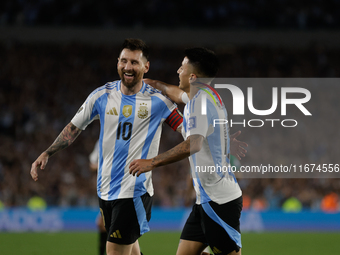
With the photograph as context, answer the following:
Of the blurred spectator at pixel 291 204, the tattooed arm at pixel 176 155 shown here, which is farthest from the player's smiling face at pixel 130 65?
the blurred spectator at pixel 291 204

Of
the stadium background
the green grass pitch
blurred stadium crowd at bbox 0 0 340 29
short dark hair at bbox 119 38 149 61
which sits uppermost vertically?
blurred stadium crowd at bbox 0 0 340 29

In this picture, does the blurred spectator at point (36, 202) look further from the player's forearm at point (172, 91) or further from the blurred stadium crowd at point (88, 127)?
the player's forearm at point (172, 91)

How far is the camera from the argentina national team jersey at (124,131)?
4.66m

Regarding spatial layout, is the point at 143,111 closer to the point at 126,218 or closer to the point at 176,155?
the point at 176,155

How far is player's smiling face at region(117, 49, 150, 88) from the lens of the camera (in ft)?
15.3

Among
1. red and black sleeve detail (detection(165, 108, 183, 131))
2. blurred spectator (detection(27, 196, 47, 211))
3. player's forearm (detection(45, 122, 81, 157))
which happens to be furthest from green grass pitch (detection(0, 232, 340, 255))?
red and black sleeve detail (detection(165, 108, 183, 131))

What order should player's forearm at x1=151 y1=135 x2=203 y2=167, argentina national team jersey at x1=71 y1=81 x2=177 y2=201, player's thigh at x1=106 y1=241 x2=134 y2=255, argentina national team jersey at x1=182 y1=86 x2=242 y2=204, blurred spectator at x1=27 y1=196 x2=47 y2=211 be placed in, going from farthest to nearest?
blurred spectator at x1=27 y1=196 x2=47 y2=211 < argentina national team jersey at x1=71 y1=81 x2=177 y2=201 < player's thigh at x1=106 y1=241 x2=134 y2=255 < argentina national team jersey at x1=182 y1=86 x2=242 y2=204 < player's forearm at x1=151 y1=135 x2=203 y2=167

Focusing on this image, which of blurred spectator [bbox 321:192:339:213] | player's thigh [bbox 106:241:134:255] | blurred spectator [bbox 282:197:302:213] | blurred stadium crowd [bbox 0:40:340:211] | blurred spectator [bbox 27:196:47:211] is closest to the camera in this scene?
player's thigh [bbox 106:241:134:255]

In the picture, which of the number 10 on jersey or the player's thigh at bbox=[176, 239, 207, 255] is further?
the number 10 on jersey

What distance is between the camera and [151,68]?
2161cm

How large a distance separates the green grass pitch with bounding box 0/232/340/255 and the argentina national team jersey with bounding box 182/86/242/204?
5.11 m

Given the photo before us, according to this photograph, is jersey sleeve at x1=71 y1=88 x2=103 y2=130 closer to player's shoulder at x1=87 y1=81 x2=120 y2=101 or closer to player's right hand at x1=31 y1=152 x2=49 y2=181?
player's shoulder at x1=87 y1=81 x2=120 y2=101

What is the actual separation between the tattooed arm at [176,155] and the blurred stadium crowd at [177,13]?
18014 mm

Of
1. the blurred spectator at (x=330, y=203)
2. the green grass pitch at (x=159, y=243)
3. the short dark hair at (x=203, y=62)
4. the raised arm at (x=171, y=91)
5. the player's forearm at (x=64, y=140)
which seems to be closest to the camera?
the short dark hair at (x=203, y=62)
